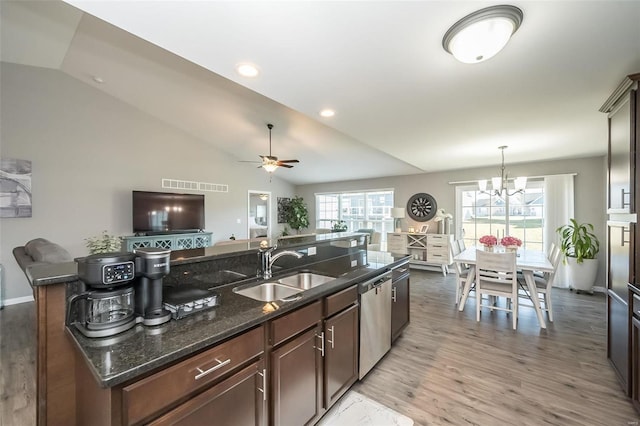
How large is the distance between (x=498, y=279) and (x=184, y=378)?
371 centimetres

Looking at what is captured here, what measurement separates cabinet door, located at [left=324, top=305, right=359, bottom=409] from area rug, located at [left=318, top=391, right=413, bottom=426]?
0.34 feet

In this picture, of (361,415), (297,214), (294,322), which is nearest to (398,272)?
(361,415)

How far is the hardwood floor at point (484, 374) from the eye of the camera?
6.13ft

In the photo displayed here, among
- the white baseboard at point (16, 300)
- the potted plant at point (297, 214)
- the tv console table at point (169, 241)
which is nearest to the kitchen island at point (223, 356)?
the tv console table at point (169, 241)

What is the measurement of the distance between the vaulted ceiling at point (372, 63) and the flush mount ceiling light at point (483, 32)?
0.15 feet

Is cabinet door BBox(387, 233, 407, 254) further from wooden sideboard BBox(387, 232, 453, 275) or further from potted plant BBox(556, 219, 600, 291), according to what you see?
potted plant BBox(556, 219, 600, 291)

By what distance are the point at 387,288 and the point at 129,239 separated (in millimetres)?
5235

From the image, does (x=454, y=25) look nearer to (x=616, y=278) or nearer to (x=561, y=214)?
(x=616, y=278)

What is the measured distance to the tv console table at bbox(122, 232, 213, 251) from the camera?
520 centimetres

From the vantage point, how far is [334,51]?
5.57 feet

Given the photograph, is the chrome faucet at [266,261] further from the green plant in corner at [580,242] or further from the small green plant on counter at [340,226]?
the small green plant on counter at [340,226]

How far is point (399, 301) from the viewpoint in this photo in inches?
110

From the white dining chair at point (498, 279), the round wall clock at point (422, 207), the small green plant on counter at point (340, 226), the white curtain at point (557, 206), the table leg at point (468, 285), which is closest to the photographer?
the white dining chair at point (498, 279)

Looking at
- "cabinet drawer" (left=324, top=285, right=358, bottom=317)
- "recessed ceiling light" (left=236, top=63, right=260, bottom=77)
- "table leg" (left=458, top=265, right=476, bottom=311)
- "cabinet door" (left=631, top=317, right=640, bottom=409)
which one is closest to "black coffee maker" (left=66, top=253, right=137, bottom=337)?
"cabinet drawer" (left=324, top=285, right=358, bottom=317)
